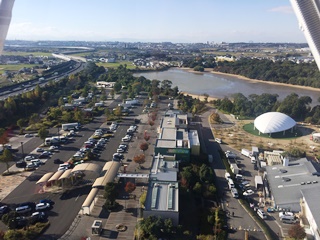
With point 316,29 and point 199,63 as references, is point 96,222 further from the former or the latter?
point 199,63

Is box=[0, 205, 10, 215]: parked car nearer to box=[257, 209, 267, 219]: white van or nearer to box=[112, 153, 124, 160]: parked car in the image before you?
box=[112, 153, 124, 160]: parked car

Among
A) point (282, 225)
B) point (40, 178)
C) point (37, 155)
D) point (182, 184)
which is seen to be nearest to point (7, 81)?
point (37, 155)

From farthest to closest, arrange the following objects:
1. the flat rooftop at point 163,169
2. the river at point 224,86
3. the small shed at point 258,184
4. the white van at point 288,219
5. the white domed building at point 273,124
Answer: the river at point 224,86 → the white domed building at point 273,124 → the small shed at point 258,184 → the flat rooftop at point 163,169 → the white van at point 288,219

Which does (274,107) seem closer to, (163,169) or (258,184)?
(258,184)

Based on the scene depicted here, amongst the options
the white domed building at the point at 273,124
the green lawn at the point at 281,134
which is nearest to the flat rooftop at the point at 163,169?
the white domed building at the point at 273,124

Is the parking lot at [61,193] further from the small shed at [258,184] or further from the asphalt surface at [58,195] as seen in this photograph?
the small shed at [258,184]
